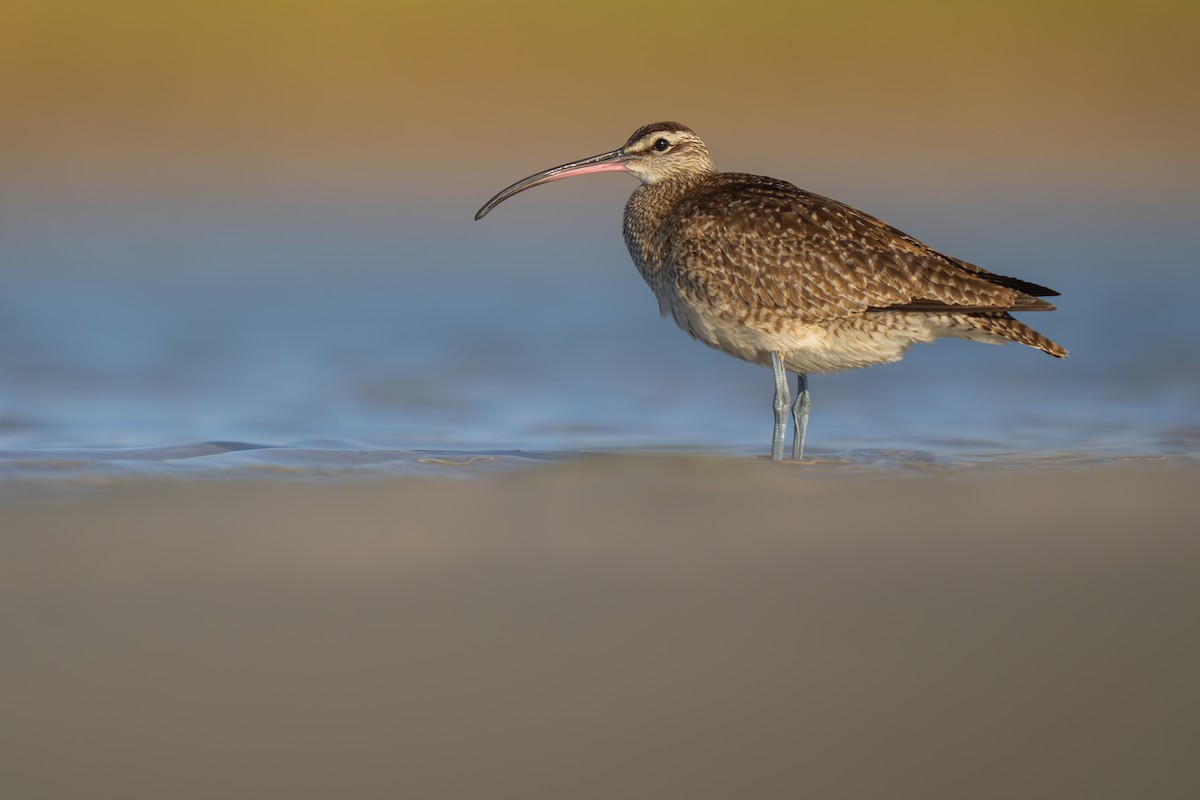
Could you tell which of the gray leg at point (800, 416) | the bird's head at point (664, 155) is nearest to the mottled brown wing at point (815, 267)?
the gray leg at point (800, 416)

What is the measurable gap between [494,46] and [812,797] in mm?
16004

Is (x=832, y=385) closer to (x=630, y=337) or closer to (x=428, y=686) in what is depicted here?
(x=630, y=337)

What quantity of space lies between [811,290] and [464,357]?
377cm

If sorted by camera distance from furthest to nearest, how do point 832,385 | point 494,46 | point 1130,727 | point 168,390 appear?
point 494,46 < point 832,385 < point 168,390 < point 1130,727

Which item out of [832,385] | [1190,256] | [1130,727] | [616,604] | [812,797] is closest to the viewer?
[812,797]

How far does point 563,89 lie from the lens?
18328mm

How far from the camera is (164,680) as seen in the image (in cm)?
426

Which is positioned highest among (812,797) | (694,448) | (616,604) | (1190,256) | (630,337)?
(1190,256)

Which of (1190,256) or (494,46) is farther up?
(494,46)

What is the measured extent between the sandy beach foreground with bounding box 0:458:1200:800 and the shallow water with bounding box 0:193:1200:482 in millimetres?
1407

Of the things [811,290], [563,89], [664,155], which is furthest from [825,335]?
[563,89]

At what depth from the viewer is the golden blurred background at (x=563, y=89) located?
1745 cm

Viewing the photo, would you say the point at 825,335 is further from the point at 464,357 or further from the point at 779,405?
the point at 464,357

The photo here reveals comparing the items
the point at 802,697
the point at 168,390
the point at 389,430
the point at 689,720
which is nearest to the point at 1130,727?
the point at 802,697
